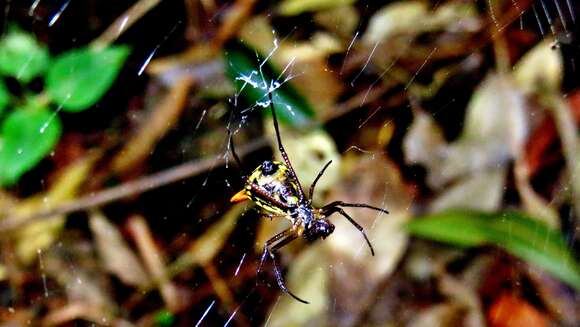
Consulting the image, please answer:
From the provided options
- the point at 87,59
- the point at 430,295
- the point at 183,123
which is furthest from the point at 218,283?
the point at 87,59

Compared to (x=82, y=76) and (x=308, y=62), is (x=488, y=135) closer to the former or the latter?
(x=308, y=62)

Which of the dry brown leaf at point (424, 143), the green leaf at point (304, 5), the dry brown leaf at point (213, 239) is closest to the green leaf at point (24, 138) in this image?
the dry brown leaf at point (213, 239)

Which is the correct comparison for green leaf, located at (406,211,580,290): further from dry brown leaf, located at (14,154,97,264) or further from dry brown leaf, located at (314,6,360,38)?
dry brown leaf, located at (14,154,97,264)

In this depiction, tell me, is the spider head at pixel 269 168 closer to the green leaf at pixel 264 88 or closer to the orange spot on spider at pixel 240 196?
the orange spot on spider at pixel 240 196

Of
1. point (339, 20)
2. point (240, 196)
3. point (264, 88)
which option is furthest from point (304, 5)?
point (240, 196)

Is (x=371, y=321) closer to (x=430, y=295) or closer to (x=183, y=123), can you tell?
(x=430, y=295)

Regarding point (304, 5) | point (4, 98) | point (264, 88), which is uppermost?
point (4, 98)
